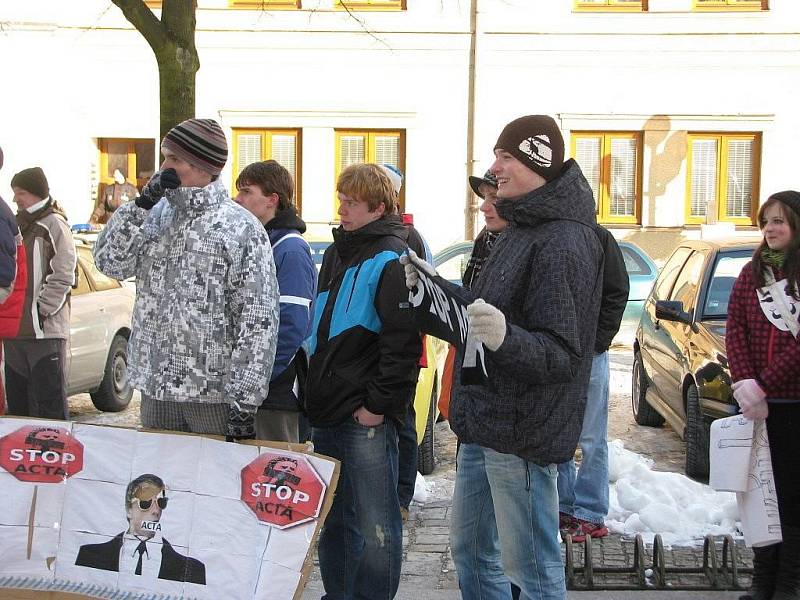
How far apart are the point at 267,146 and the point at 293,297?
16.6 m

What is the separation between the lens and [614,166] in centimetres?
2048

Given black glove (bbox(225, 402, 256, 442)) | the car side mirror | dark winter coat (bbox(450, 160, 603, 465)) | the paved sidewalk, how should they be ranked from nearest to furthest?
dark winter coat (bbox(450, 160, 603, 465)) → black glove (bbox(225, 402, 256, 442)) → the paved sidewalk → the car side mirror

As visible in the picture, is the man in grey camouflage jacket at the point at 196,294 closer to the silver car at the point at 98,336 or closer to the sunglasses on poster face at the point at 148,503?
the sunglasses on poster face at the point at 148,503

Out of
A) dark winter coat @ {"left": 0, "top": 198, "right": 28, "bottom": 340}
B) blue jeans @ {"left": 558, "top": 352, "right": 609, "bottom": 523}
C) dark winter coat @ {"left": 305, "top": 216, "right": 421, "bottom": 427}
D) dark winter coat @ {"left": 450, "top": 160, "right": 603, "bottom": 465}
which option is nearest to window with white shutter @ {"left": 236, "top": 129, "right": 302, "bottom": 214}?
dark winter coat @ {"left": 0, "top": 198, "right": 28, "bottom": 340}

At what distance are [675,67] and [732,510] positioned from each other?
15.6 meters

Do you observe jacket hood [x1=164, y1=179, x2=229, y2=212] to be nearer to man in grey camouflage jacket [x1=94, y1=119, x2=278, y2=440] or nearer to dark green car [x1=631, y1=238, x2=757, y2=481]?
man in grey camouflage jacket [x1=94, y1=119, x2=278, y2=440]

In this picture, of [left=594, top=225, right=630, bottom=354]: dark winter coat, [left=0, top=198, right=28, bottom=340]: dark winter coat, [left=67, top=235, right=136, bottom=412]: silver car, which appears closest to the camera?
[left=594, top=225, right=630, bottom=354]: dark winter coat

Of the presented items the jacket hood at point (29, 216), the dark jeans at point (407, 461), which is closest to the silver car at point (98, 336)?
the jacket hood at point (29, 216)

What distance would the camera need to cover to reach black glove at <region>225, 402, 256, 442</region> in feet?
12.8

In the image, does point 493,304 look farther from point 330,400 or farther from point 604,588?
point 604,588

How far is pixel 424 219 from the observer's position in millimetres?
20469

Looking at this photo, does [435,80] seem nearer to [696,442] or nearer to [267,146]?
[267,146]

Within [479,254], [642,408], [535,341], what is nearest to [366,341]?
[535,341]

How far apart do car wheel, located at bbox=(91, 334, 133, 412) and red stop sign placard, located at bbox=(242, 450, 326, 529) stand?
574 cm
